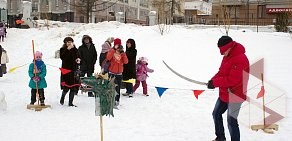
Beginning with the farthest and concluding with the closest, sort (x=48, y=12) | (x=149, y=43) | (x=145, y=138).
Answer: (x=48, y=12)
(x=149, y=43)
(x=145, y=138)

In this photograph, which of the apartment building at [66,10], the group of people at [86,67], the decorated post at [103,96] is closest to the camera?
the decorated post at [103,96]

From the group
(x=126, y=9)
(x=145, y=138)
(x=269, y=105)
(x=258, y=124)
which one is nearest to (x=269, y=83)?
(x=269, y=105)

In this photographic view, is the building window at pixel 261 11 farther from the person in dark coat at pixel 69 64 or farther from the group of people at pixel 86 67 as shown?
the person in dark coat at pixel 69 64

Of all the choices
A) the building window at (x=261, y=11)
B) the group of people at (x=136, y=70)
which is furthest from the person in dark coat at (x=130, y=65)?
the building window at (x=261, y=11)

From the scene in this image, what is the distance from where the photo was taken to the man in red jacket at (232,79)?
5.32 metres

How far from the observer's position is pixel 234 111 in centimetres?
549

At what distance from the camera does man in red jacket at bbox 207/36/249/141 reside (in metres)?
5.32

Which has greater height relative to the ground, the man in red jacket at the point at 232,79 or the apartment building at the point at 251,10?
the apartment building at the point at 251,10

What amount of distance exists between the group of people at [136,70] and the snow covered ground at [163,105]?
60 cm

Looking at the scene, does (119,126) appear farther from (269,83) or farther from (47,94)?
(269,83)

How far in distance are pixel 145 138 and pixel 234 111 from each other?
1.68 m

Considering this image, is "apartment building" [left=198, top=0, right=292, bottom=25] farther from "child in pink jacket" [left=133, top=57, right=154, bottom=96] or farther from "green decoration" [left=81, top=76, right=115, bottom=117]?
"green decoration" [left=81, top=76, right=115, bottom=117]

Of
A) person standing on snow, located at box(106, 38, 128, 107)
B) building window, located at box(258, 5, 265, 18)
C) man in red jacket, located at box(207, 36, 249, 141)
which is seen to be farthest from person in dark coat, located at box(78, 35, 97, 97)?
building window, located at box(258, 5, 265, 18)

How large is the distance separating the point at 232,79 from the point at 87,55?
18.6 ft
